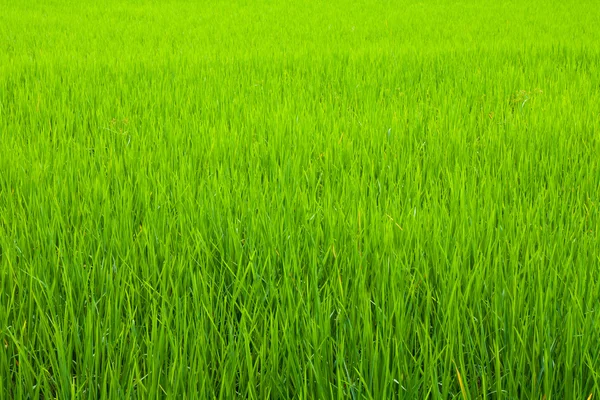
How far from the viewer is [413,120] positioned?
7.36 ft

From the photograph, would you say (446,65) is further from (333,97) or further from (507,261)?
(507,261)

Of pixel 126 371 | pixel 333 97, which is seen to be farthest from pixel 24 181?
pixel 333 97

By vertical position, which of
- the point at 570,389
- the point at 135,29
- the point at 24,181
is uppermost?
the point at 135,29

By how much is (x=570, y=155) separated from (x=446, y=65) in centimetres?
171

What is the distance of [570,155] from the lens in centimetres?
190

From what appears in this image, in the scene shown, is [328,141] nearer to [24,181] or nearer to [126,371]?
[24,181]

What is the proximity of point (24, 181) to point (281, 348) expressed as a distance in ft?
3.40

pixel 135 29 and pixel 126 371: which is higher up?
pixel 135 29

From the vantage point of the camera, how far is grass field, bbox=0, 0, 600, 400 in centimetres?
81

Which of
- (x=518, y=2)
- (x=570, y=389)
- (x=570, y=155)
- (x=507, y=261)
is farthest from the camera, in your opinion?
(x=518, y=2)

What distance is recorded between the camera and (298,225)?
1.30 m

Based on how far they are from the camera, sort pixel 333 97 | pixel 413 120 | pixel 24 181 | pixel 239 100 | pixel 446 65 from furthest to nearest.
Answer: pixel 446 65, pixel 333 97, pixel 239 100, pixel 413 120, pixel 24 181

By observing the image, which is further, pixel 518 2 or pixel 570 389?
pixel 518 2

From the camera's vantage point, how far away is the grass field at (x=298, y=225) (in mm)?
813
